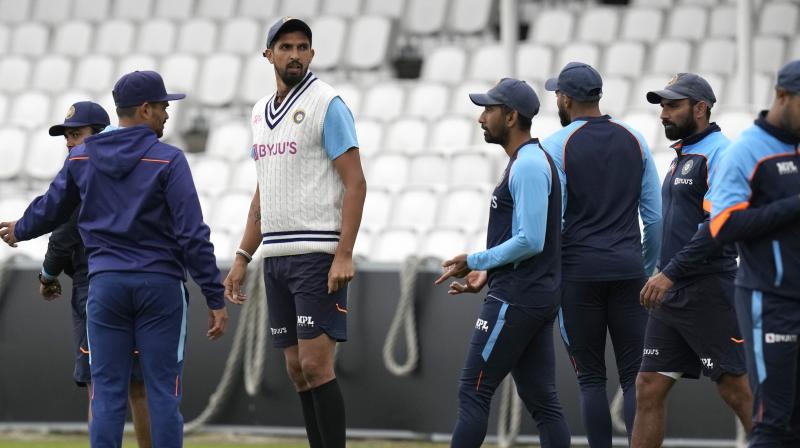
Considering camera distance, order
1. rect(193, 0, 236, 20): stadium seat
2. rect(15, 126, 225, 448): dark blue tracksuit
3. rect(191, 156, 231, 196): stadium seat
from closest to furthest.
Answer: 1. rect(15, 126, 225, 448): dark blue tracksuit
2. rect(191, 156, 231, 196): stadium seat
3. rect(193, 0, 236, 20): stadium seat

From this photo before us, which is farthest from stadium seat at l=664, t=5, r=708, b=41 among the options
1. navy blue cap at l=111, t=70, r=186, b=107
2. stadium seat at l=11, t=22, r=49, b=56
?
navy blue cap at l=111, t=70, r=186, b=107

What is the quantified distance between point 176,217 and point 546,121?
20.8ft

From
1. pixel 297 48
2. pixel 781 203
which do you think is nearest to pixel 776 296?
pixel 781 203

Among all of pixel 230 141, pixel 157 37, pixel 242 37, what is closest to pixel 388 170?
pixel 230 141

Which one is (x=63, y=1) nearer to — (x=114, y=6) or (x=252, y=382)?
(x=114, y=6)

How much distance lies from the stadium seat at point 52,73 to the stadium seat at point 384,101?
3641mm

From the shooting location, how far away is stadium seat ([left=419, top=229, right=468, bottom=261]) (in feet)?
32.4

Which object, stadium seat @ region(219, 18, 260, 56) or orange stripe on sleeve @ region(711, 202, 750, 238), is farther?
stadium seat @ region(219, 18, 260, 56)

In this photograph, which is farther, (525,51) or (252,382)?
(525,51)

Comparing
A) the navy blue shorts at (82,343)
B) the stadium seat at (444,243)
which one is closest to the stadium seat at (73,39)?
the stadium seat at (444,243)

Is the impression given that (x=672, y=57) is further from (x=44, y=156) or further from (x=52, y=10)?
(x=52, y=10)

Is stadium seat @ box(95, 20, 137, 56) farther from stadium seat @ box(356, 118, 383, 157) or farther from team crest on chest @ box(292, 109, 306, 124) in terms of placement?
team crest on chest @ box(292, 109, 306, 124)

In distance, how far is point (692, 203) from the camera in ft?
20.0

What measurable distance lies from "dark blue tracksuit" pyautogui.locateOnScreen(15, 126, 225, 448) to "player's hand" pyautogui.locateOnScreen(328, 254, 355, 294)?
1.49 ft
